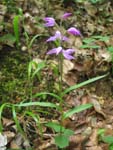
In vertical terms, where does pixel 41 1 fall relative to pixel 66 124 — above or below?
above

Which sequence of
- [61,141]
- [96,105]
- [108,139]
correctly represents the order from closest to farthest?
[61,141] → [108,139] → [96,105]

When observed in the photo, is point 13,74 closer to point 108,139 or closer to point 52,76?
point 52,76

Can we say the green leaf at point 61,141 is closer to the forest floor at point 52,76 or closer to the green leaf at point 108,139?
the forest floor at point 52,76

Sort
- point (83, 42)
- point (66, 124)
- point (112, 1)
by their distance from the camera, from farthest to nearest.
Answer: point (112, 1)
point (83, 42)
point (66, 124)

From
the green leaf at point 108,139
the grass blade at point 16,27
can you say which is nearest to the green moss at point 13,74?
the grass blade at point 16,27

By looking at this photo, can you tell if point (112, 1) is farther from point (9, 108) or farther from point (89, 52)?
point (9, 108)

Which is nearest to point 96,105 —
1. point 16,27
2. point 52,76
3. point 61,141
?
point 52,76

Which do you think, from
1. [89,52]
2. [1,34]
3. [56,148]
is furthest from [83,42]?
[56,148]
